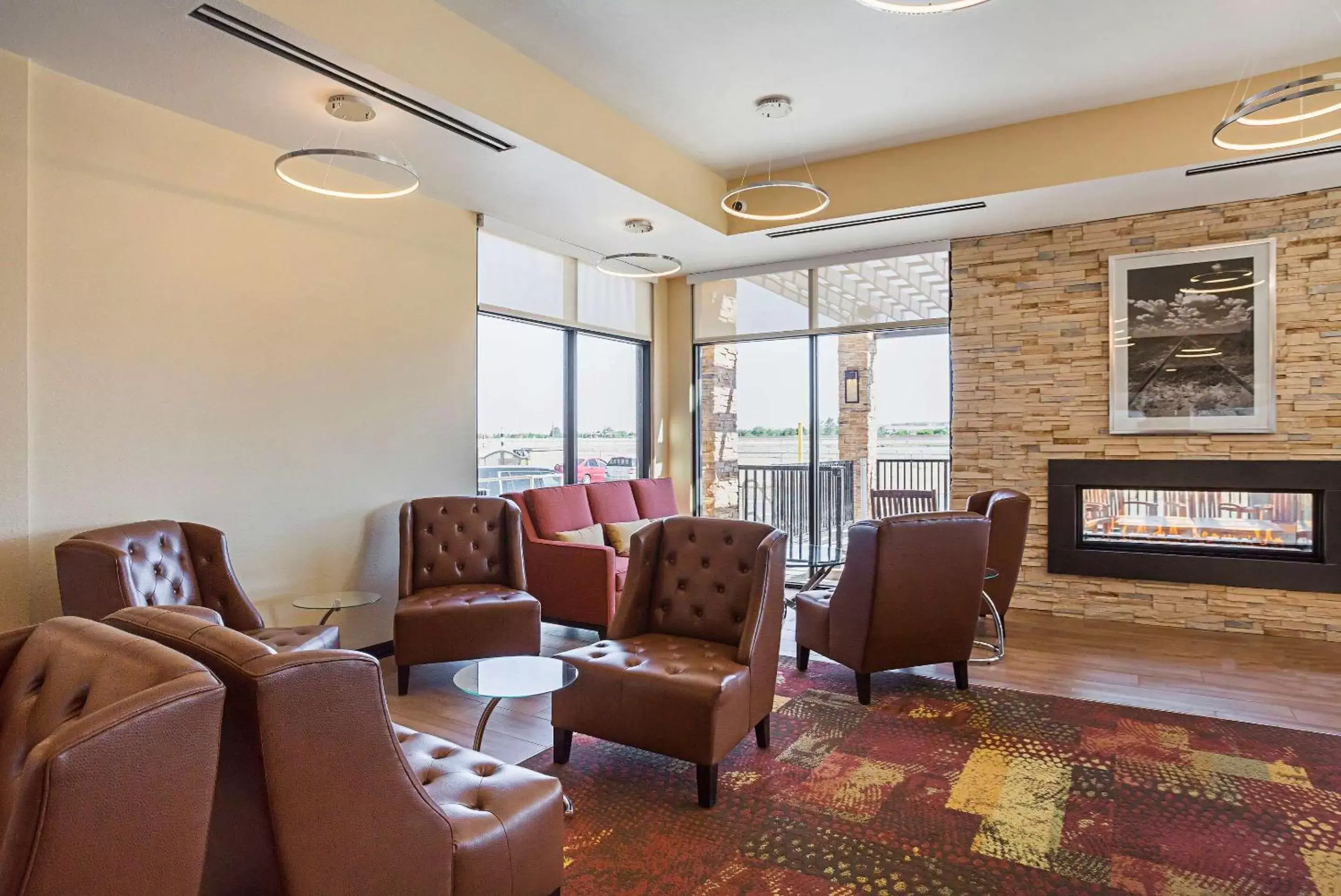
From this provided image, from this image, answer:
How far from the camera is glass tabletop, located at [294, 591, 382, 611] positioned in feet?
12.6

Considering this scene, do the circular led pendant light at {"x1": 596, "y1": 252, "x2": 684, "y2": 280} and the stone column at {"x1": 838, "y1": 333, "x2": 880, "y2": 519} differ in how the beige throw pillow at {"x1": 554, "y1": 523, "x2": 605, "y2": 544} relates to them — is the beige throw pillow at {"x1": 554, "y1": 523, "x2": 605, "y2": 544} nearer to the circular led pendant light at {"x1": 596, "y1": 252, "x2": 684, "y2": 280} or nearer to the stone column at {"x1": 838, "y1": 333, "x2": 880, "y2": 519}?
the circular led pendant light at {"x1": 596, "y1": 252, "x2": 684, "y2": 280}

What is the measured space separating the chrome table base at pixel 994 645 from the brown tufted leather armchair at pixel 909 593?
0.65 m

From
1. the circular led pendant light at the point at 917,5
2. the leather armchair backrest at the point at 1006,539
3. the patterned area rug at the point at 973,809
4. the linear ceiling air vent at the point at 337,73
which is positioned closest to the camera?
the patterned area rug at the point at 973,809

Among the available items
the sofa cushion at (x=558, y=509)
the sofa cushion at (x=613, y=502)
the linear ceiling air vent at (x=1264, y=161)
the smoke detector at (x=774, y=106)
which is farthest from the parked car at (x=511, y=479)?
the linear ceiling air vent at (x=1264, y=161)

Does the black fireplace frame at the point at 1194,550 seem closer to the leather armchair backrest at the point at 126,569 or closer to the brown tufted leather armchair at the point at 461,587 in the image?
the brown tufted leather armchair at the point at 461,587

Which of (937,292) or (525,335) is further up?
(937,292)

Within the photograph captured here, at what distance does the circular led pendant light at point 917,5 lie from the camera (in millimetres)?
2502

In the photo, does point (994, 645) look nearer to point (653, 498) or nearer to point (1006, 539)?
point (1006, 539)

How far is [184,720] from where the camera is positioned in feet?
4.05

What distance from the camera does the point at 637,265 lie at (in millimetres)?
5859

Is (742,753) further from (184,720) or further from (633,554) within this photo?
(184,720)

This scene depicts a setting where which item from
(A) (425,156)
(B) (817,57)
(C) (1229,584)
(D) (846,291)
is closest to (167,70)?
(A) (425,156)

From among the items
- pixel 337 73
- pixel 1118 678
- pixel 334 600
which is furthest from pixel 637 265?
pixel 1118 678

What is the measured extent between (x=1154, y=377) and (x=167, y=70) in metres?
6.38
